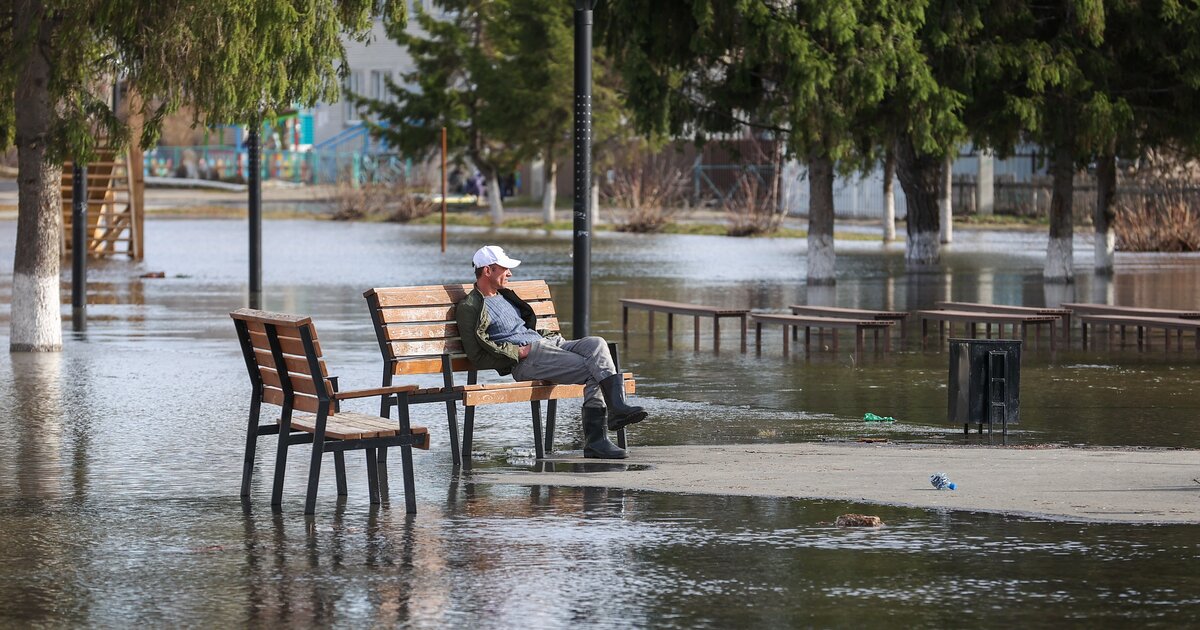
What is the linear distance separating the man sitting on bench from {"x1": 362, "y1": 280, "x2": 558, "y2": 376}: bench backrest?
0.50 feet

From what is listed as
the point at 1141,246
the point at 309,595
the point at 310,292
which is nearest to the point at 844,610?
the point at 309,595

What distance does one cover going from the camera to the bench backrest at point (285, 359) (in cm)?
957

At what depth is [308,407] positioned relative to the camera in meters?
9.87

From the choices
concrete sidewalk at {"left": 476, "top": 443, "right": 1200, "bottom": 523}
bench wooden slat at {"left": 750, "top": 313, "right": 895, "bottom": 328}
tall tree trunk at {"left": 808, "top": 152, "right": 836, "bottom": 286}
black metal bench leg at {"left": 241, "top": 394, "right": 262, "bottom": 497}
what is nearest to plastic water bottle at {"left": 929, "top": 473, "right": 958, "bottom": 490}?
concrete sidewalk at {"left": 476, "top": 443, "right": 1200, "bottom": 523}

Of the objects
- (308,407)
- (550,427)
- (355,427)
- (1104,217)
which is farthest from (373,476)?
(1104,217)

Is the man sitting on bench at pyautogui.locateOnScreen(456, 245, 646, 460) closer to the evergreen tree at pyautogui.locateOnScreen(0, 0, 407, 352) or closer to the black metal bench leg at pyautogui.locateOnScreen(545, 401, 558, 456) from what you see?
the black metal bench leg at pyautogui.locateOnScreen(545, 401, 558, 456)

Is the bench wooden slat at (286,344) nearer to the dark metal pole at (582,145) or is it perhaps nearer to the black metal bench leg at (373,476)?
the black metal bench leg at (373,476)

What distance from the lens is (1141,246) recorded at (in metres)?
41.8

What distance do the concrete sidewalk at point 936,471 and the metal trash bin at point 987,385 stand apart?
495mm

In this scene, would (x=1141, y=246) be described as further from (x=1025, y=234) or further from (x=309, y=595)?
(x=309, y=595)

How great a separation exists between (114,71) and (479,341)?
7990 millimetres

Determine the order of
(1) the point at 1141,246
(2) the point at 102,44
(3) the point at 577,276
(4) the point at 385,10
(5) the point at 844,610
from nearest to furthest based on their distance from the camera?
1. (5) the point at 844,610
2. (3) the point at 577,276
3. (2) the point at 102,44
4. (4) the point at 385,10
5. (1) the point at 1141,246

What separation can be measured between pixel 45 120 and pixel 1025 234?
37.7 meters

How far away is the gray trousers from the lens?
11586mm
